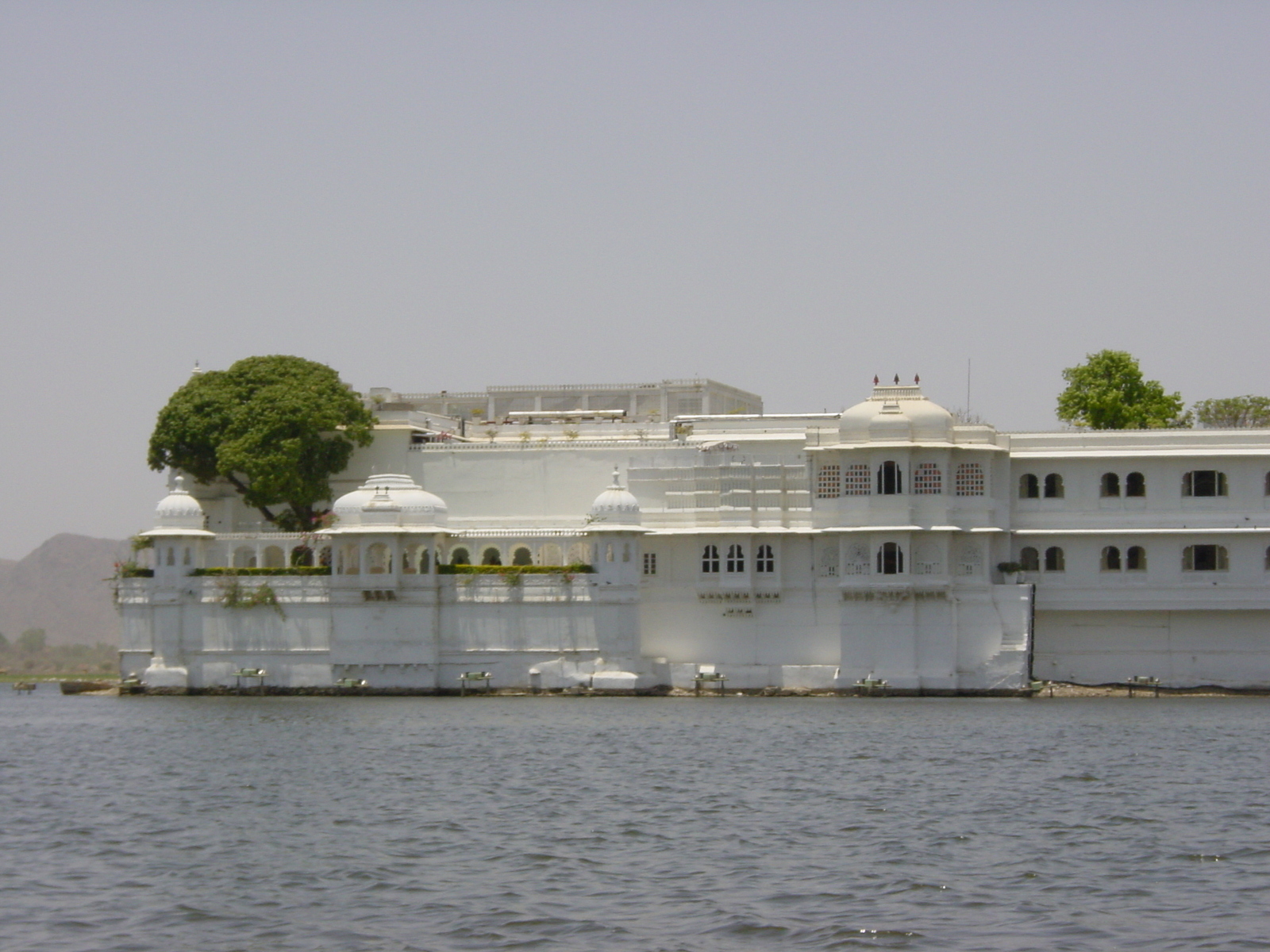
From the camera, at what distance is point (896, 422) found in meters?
58.3

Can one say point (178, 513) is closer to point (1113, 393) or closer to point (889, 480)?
point (889, 480)

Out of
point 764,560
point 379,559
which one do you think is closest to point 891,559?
point 764,560

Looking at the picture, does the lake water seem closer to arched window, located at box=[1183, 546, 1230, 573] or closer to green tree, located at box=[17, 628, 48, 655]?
arched window, located at box=[1183, 546, 1230, 573]

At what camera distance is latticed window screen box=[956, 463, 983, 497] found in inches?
2330

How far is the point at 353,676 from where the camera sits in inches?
2368

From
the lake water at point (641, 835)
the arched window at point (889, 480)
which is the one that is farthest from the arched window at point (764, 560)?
the lake water at point (641, 835)

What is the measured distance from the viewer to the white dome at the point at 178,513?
62219mm

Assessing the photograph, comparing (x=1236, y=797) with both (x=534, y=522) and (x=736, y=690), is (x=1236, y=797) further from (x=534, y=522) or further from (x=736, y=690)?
(x=534, y=522)

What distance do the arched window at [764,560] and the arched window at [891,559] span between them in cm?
343

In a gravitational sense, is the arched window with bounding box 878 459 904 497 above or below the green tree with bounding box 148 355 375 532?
below

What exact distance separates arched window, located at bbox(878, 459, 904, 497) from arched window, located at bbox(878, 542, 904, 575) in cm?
142

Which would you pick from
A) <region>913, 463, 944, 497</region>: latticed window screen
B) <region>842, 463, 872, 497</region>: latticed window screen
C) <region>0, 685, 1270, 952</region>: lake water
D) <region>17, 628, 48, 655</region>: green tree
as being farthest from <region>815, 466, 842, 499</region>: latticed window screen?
<region>17, 628, 48, 655</region>: green tree

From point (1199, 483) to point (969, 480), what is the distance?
6935 millimetres

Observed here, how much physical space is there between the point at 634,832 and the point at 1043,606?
3269 centimetres
